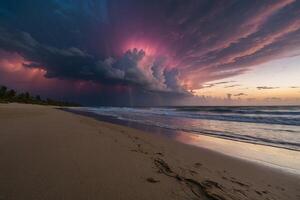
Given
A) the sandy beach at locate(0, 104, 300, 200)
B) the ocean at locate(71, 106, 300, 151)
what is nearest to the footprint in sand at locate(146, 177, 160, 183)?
the sandy beach at locate(0, 104, 300, 200)

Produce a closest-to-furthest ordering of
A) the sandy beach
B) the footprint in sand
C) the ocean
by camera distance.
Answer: the sandy beach < the footprint in sand < the ocean

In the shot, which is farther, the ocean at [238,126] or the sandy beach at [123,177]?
the ocean at [238,126]

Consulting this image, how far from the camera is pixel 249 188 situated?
151 inches

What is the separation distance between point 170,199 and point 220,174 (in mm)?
2124

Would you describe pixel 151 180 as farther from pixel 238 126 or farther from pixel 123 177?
pixel 238 126

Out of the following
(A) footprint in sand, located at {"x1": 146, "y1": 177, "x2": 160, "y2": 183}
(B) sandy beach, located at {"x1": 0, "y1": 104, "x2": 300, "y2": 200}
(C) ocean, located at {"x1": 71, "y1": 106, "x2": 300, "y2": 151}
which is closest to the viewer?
(B) sandy beach, located at {"x1": 0, "y1": 104, "x2": 300, "y2": 200}

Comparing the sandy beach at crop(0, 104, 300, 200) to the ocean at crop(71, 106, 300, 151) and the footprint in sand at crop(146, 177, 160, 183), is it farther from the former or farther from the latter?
the ocean at crop(71, 106, 300, 151)

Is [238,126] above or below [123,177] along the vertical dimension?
above

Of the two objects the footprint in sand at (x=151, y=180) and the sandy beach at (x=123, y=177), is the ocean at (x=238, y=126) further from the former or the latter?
the footprint in sand at (x=151, y=180)

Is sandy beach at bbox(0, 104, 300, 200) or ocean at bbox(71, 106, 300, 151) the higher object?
ocean at bbox(71, 106, 300, 151)

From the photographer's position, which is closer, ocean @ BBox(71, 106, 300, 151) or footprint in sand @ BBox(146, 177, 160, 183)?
footprint in sand @ BBox(146, 177, 160, 183)

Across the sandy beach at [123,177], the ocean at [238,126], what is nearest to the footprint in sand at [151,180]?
the sandy beach at [123,177]

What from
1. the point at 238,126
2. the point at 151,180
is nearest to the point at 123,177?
the point at 151,180

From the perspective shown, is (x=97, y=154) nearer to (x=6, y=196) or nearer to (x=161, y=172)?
(x=161, y=172)
